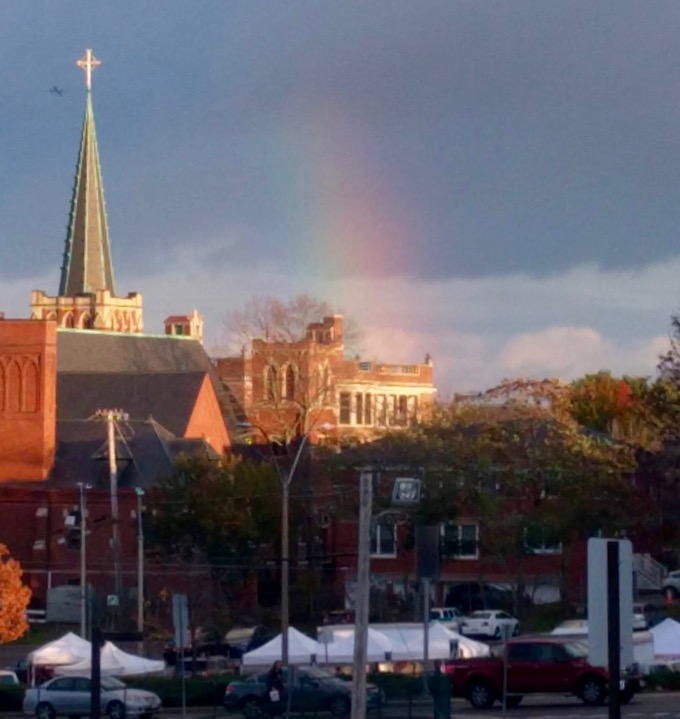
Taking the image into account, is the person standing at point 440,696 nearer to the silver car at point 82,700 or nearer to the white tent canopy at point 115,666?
the silver car at point 82,700

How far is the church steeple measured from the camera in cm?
16425

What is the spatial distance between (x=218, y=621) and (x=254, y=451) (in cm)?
3095

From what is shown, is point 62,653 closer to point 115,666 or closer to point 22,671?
point 115,666

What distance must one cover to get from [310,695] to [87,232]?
139607mm

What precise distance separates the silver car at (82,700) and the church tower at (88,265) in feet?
415

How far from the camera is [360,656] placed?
2842 cm

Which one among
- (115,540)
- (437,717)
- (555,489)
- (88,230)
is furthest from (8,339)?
(88,230)

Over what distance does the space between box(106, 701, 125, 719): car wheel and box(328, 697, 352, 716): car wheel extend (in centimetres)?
556

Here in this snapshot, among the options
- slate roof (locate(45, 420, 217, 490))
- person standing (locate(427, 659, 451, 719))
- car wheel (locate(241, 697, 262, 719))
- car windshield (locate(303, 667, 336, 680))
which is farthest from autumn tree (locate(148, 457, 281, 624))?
person standing (locate(427, 659, 451, 719))

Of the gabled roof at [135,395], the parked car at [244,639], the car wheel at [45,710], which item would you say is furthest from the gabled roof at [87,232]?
the car wheel at [45,710]

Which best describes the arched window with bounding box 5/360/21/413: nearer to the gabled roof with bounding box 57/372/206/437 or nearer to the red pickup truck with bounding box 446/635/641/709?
the gabled roof with bounding box 57/372/206/437

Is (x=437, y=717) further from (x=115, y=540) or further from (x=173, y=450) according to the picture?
(x=173, y=450)

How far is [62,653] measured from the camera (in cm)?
4925

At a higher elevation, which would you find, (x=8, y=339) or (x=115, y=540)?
(x=8, y=339)
